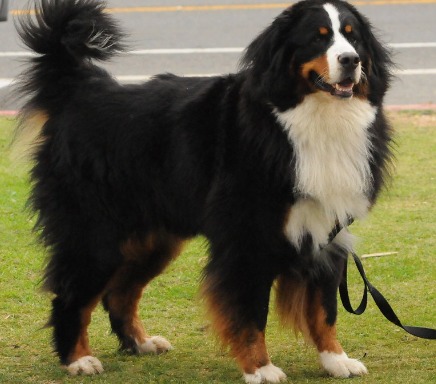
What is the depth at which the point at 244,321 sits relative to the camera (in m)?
4.81

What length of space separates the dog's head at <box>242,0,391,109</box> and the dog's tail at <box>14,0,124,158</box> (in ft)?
3.46

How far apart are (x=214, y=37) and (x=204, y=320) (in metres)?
8.30

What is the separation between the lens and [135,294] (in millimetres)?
5523

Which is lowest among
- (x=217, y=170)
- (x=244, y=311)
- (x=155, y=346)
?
(x=155, y=346)

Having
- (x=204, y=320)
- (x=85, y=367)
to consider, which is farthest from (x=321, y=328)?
(x=85, y=367)

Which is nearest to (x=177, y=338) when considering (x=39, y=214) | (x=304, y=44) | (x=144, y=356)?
(x=144, y=356)

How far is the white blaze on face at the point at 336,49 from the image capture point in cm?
444

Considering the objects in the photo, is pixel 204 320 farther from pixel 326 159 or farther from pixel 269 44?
pixel 269 44

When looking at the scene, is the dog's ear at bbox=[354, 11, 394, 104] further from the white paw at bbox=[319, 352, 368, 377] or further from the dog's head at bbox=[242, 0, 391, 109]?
the white paw at bbox=[319, 352, 368, 377]

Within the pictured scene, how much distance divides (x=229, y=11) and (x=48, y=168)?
31.3 ft

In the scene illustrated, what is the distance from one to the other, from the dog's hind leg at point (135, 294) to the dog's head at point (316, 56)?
1219 mm

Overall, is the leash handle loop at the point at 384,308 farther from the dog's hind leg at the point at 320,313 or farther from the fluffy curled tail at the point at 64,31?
the fluffy curled tail at the point at 64,31

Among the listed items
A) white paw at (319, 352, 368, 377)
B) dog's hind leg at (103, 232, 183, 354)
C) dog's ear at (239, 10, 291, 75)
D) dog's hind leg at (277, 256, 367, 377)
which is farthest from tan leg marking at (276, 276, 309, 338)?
dog's ear at (239, 10, 291, 75)

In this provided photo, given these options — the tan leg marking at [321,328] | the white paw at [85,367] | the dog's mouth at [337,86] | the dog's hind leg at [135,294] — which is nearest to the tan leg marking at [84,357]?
the white paw at [85,367]
